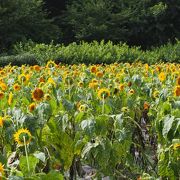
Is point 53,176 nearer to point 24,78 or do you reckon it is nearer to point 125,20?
point 24,78

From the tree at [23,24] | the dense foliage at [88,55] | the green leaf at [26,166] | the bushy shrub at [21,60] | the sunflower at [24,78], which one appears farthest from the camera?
the tree at [23,24]

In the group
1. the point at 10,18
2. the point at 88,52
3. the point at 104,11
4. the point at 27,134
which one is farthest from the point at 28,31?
the point at 27,134

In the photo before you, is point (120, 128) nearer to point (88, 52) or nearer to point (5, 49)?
point (88, 52)

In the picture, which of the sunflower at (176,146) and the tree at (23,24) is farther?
the tree at (23,24)

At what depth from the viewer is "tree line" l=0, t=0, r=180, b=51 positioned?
756 inches

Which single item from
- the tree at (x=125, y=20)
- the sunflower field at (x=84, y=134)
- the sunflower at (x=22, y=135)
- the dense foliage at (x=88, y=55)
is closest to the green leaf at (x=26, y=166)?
the sunflower field at (x=84, y=134)

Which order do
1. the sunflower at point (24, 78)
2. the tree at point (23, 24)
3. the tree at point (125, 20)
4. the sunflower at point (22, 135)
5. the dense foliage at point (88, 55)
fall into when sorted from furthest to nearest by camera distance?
1. the tree at point (125, 20)
2. the tree at point (23, 24)
3. the dense foliage at point (88, 55)
4. the sunflower at point (24, 78)
5. the sunflower at point (22, 135)

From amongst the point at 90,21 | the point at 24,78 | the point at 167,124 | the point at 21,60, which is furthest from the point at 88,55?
the point at 167,124

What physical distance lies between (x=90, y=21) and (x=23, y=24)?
2450mm

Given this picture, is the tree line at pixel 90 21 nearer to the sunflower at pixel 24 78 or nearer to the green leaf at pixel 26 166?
the sunflower at pixel 24 78

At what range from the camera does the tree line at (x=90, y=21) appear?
63.0 feet

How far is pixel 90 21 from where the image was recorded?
67.3 ft

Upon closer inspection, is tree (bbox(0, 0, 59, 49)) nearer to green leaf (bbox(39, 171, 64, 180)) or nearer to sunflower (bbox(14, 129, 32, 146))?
sunflower (bbox(14, 129, 32, 146))

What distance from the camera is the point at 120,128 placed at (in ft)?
10.8
